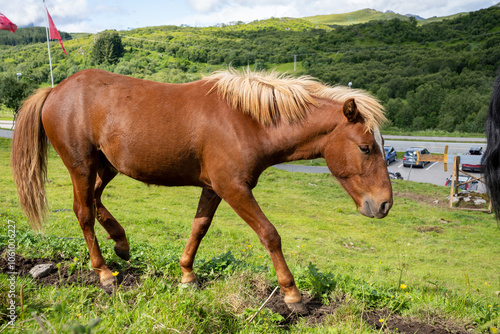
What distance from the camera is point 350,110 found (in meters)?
3.27

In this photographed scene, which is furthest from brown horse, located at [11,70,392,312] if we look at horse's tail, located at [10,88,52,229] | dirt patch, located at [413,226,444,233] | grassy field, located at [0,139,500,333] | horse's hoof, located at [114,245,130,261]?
dirt patch, located at [413,226,444,233]

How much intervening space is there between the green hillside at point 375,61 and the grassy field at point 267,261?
1679 inches

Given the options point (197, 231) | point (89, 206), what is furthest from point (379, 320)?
point (89, 206)

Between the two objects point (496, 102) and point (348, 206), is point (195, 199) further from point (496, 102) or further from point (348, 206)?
point (496, 102)

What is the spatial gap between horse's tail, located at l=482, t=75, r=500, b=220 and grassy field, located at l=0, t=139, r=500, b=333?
1.11 meters

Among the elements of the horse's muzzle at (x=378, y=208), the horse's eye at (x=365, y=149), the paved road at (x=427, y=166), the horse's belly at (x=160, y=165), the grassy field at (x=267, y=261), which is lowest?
the paved road at (x=427, y=166)

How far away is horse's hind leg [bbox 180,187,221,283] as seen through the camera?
3.98 m

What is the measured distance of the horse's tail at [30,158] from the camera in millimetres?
4344

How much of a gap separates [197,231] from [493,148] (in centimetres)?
284

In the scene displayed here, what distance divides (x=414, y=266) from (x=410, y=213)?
26.4 ft

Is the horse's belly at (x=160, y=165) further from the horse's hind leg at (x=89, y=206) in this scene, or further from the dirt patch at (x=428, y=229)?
the dirt patch at (x=428, y=229)

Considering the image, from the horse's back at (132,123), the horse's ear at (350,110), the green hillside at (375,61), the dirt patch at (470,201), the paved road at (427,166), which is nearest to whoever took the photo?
the horse's ear at (350,110)

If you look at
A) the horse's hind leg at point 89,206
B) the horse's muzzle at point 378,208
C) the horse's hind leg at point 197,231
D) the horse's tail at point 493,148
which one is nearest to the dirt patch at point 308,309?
the horse's hind leg at point 89,206

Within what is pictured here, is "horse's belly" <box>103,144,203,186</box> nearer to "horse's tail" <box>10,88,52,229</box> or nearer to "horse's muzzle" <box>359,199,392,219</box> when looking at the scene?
"horse's tail" <box>10,88,52,229</box>
